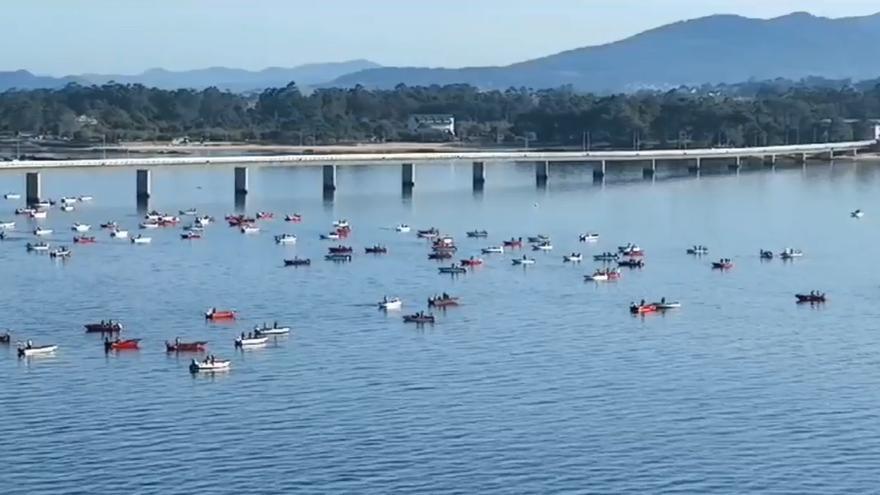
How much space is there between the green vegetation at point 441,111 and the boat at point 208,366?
277 feet

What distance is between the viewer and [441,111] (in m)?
160

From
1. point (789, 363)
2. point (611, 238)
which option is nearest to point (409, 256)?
point (611, 238)

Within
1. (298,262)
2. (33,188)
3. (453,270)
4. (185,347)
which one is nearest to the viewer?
(185,347)

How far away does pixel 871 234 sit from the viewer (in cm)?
6662

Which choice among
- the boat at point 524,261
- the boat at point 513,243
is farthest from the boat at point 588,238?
the boat at point 524,261

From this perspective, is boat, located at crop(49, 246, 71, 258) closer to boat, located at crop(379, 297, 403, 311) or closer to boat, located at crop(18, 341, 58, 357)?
boat, located at crop(379, 297, 403, 311)

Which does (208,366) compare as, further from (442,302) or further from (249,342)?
(442,302)

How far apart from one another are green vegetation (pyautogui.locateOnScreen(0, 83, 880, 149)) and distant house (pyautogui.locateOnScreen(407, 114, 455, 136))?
0.93m

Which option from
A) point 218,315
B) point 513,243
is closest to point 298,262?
point 513,243

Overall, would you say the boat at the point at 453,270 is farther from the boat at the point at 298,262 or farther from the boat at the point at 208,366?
the boat at the point at 208,366

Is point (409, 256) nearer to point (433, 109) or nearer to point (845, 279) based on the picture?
point (845, 279)

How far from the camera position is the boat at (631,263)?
55.7 metres

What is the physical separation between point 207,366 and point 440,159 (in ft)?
181

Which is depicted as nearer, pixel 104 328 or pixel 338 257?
pixel 104 328
